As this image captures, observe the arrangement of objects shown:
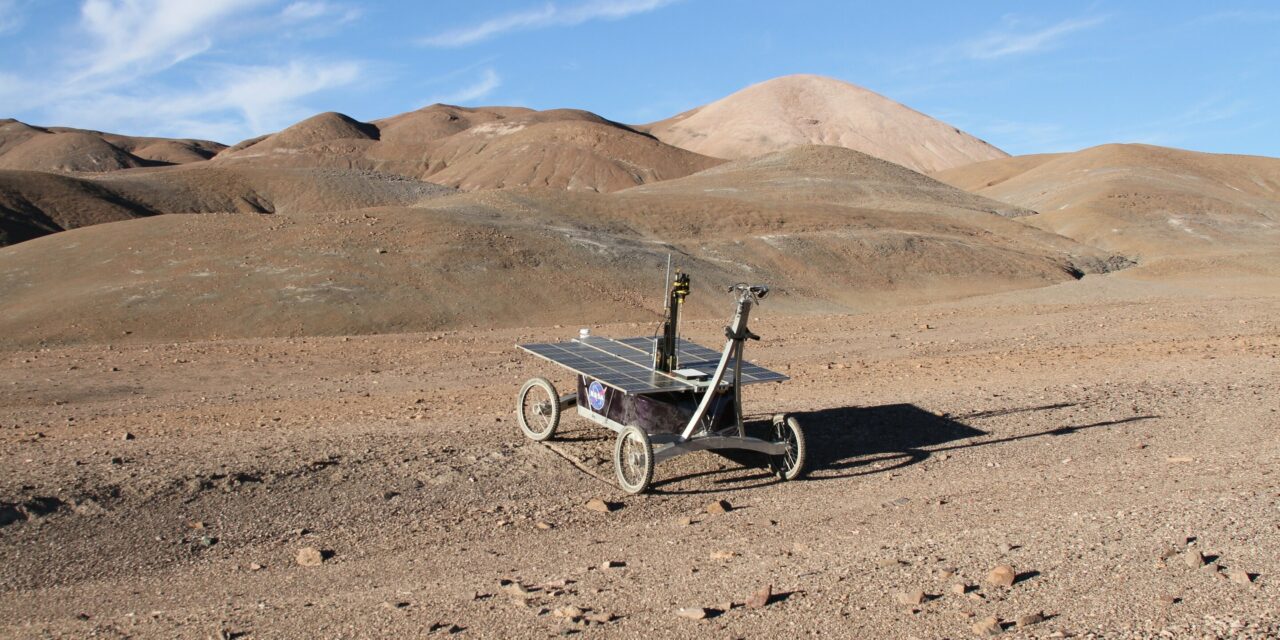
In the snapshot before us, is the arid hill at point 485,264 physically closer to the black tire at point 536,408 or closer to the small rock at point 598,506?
the black tire at point 536,408

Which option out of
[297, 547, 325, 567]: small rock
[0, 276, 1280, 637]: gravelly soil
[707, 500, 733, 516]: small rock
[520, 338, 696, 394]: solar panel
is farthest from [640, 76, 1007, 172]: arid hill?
[297, 547, 325, 567]: small rock

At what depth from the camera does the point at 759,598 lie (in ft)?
18.8

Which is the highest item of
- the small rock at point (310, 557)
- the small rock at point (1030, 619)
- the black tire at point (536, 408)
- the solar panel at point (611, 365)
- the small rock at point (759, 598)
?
the solar panel at point (611, 365)

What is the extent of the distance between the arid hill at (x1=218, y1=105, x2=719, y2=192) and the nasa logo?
284ft

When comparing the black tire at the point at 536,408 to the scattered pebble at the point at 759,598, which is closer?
the scattered pebble at the point at 759,598

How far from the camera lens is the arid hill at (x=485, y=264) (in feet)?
83.4

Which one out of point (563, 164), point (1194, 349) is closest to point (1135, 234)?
point (1194, 349)

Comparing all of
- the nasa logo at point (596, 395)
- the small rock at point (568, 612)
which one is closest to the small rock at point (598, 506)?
the nasa logo at point (596, 395)

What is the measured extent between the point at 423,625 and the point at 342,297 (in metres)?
22.0

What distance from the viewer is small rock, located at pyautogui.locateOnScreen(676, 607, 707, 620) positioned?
218 inches

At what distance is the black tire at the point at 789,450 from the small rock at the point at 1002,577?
304 cm

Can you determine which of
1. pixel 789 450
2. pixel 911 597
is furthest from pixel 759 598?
pixel 789 450

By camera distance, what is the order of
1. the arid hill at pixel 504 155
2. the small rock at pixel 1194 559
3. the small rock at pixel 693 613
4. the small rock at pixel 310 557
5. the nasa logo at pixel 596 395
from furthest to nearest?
the arid hill at pixel 504 155, the nasa logo at pixel 596 395, the small rock at pixel 310 557, the small rock at pixel 1194 559, the small rock at pixel 693 613

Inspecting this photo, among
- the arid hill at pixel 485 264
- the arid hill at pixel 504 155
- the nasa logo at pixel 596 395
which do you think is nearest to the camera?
the nasa logo at pixel 596 395
